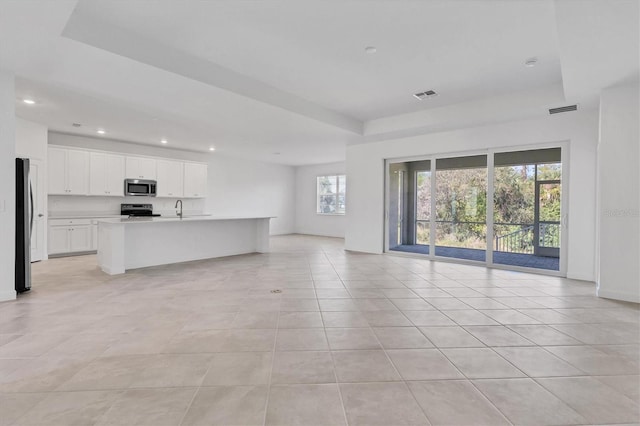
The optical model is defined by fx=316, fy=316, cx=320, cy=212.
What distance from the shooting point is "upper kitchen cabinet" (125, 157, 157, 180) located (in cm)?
769

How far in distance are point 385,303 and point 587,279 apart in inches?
140

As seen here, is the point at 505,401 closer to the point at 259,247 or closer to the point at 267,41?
the point at 267,41

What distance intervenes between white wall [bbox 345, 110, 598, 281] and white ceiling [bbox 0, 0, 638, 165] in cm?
63

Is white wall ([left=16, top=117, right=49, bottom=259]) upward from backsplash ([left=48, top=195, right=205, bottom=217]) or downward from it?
upward

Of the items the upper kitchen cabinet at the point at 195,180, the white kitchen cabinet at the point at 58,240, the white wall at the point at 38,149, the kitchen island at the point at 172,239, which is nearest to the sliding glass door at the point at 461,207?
the kitchen island at the point at 172,239

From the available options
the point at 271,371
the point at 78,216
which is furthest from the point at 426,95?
the point at 78,216

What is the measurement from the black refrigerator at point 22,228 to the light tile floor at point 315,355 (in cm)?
22

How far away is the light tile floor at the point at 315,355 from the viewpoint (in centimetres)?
176

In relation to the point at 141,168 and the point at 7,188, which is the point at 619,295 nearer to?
the point at 7,188

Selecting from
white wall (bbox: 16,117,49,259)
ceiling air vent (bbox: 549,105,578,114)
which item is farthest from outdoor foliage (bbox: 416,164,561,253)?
white wall (bbox: 16,117,49,259)

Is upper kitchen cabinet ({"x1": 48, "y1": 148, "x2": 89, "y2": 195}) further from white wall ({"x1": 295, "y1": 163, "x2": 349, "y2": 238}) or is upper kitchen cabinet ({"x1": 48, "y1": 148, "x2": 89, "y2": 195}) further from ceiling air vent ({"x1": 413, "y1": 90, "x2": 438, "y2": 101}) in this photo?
ceiling air vent ({"x1": 413, "y1": 90, "x2": 438, "y2": 101})

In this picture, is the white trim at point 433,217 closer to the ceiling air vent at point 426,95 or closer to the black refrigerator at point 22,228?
the ceiling air vent at point 426,95

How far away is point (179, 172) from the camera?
8641 millimetres

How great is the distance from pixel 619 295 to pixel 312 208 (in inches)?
347
